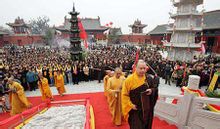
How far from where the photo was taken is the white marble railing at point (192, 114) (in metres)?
3.40

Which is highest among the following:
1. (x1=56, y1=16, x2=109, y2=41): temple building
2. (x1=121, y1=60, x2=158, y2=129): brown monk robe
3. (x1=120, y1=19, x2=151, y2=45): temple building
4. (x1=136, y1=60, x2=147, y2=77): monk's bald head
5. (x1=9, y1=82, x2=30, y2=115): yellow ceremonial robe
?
(x1=56, y1=16, x2=109, y2=41): temple building

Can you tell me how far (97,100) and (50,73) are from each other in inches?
187

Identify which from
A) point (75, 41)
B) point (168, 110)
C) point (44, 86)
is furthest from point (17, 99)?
point (75, 41)

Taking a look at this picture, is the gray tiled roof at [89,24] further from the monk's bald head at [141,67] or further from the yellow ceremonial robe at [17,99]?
the monk's bald head at [141,67]

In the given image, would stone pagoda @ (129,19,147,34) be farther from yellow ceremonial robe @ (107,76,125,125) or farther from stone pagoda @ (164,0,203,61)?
yellow ceremonial robe @ (107,76,125,125)

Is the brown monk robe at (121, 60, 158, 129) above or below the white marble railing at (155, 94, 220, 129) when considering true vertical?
above

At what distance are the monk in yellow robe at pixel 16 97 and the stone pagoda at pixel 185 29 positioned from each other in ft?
47.2

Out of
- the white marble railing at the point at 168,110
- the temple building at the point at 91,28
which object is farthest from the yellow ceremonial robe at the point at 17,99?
the temple building at the point at 91,28

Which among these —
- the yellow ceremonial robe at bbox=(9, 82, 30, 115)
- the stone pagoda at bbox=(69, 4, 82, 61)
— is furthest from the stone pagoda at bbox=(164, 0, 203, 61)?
the yellow ceremonial robe at bbox=(9, 82, 30, 115)

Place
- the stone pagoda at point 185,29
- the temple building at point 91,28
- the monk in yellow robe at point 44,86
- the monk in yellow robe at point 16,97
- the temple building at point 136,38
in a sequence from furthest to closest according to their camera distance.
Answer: the temple building at point 136,38 < the temple building at point 91,28 < the stone pagoda at point 185,29 < the monk in yellow robe at point 44,86 < the monk in yellow robe at point 16,97

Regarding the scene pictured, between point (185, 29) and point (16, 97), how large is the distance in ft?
49.1

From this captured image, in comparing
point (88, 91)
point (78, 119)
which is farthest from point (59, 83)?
point (78, 119)

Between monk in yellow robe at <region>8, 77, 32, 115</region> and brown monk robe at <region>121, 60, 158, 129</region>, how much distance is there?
4.95m

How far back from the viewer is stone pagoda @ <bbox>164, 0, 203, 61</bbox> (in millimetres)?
16453
